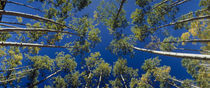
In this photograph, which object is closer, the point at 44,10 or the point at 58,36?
the point at 44,10

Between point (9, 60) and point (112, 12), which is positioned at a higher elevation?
point (112, 12)

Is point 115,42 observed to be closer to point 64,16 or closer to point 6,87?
point 64,16

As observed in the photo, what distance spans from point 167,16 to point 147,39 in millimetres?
3079

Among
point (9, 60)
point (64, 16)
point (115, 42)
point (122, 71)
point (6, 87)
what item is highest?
point (64, 16)

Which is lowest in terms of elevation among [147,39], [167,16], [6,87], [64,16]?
[6,87]

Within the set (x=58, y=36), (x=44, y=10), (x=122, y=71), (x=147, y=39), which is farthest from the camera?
(x=122, y=71)

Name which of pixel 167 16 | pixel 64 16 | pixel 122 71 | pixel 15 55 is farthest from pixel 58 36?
pixel 167 16

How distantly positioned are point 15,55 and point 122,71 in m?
A: 13.8

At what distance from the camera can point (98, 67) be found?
14469mm

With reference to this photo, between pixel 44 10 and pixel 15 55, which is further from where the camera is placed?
pixel 15 55

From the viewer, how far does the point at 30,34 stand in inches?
364

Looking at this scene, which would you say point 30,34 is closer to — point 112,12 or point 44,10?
point 44,10

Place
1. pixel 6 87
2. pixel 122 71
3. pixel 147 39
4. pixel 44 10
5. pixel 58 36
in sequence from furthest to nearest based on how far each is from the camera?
pixel 122 71 < pixel 6 87 < pixel 147 39 < pixel 58 36 < pixel 44 10

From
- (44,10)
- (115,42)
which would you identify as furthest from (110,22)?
(44,10)
